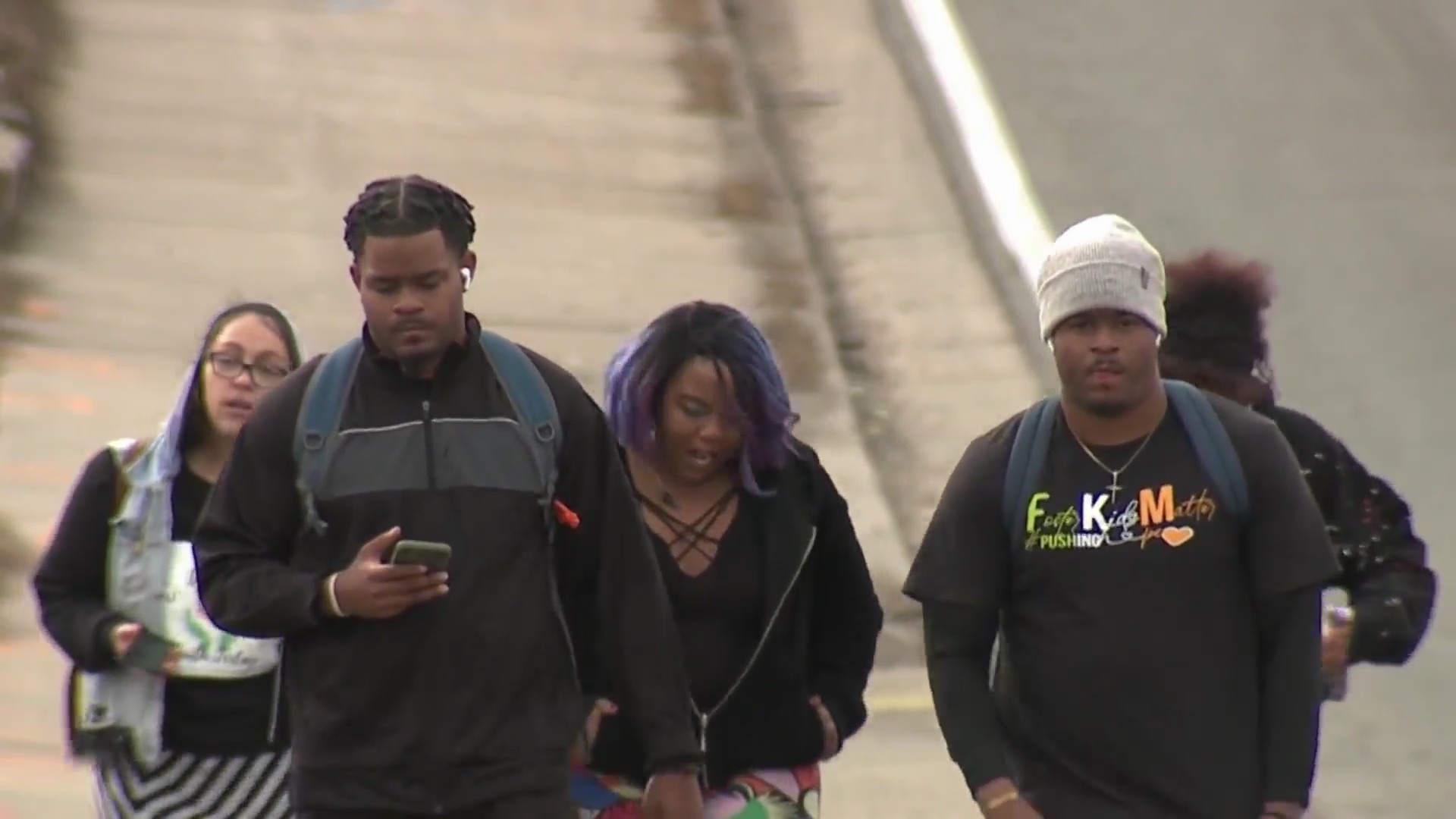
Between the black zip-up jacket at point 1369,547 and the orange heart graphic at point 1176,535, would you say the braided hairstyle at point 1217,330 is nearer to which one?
the black zip-up jacket at point 1369,547

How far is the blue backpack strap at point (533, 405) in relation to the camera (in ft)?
14.7

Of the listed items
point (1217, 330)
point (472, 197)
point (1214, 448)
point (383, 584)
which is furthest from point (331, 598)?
point (472, 197)

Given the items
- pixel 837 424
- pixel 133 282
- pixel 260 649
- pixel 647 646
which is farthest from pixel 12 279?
pixel 647 646

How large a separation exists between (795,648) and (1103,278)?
1.21m

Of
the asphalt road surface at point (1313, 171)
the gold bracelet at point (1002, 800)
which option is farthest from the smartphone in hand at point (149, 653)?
the asphalt road surface at point (1313, 171)

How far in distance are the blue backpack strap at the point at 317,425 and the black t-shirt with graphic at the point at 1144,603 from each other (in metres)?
1.12

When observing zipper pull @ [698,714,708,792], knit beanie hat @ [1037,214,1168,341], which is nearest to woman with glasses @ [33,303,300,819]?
zipper pull @ [698,714,708,792]

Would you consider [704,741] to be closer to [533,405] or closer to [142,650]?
[533,405]

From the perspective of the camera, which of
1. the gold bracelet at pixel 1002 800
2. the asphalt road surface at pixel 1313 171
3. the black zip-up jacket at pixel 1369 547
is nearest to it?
the gold bracelet at pixel 1002 800

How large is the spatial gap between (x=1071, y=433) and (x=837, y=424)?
24.7 ft

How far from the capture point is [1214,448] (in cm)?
448

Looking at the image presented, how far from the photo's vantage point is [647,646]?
4.61 m

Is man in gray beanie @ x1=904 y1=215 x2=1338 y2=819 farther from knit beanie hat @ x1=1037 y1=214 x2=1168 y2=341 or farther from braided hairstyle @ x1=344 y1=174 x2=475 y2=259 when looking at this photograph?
braided hairstyle @ x1=344 y1=174 x2=475 y2=259

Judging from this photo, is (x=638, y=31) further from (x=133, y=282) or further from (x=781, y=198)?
(x=133, y=282)
